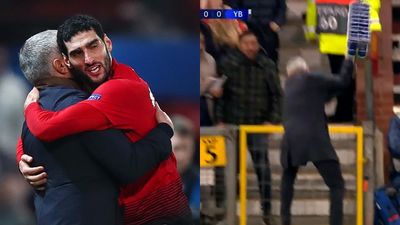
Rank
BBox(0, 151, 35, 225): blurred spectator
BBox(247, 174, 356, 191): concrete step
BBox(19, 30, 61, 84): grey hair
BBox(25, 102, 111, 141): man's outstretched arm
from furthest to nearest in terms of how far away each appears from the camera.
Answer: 1. BBox(247, 174, 356, 191): concrete step
2. BBox(0, 151, 35, 225): blurred spectator
3. BBox(19, 30, 61, 84): grey hair
4. BBox(25, 102, 111, 141): man's outstretched arm

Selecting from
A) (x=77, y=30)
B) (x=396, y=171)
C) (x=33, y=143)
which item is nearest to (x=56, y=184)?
(x=33, y=143)

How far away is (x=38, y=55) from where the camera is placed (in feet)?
13.0

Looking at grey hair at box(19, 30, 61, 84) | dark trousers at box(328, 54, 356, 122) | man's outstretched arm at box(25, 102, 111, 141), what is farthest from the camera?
dark trousers at box(328, 54, 356, 122)

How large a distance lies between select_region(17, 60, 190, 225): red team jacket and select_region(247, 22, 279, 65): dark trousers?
707 millimetres

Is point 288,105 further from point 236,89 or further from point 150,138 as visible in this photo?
point 150,138

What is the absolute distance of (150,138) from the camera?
393cm

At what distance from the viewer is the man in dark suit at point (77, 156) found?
3889mm

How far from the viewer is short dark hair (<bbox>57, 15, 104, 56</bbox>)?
12.9ft

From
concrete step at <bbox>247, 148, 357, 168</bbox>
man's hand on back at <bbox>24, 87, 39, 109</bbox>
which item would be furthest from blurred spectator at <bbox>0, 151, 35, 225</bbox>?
concrete step at <bbox>247, 148, 357, 168</bbox>

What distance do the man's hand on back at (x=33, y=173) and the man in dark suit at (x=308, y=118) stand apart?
4.09ft

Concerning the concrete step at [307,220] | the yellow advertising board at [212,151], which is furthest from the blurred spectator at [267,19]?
the concrete step at [307,220]

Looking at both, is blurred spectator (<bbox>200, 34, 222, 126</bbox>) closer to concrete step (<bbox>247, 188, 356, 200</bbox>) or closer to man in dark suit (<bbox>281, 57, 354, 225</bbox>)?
man in dark suit (<bbox>281, 57, 354, 225</bbox>)

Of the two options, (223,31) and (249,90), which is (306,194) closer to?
(249,90)

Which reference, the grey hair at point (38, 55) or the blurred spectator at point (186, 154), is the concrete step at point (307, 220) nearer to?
the blurred spectator at point (186, 154)
